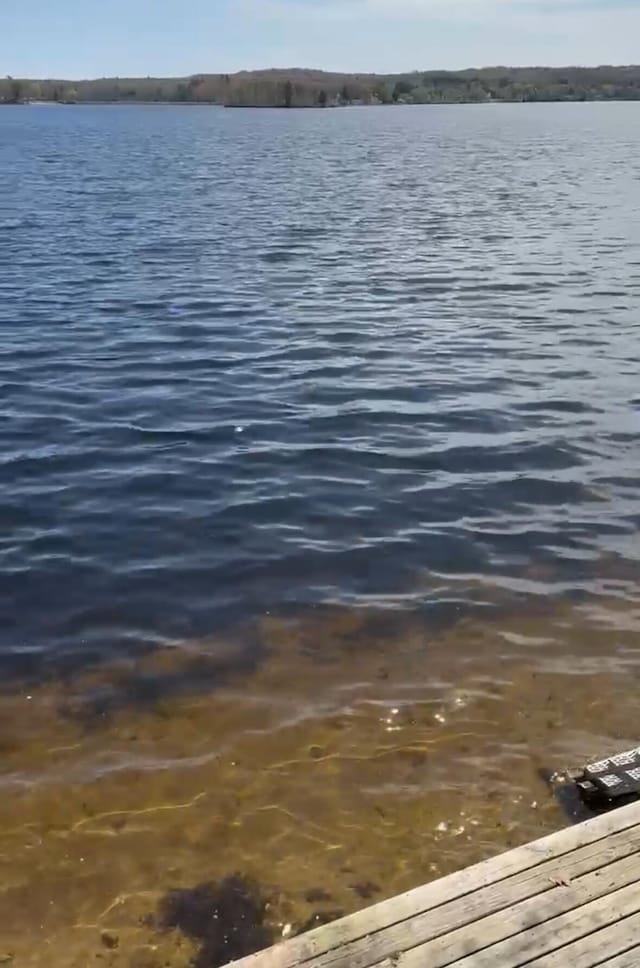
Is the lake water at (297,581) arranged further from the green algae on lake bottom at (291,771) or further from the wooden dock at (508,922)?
the wooden dock at (508,922)

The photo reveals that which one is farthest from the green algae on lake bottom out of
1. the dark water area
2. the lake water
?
the dark water area

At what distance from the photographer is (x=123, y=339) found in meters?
20.5

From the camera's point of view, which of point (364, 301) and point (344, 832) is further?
point (364, 301)

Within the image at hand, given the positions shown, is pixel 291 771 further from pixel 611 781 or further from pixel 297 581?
pixel 297 581

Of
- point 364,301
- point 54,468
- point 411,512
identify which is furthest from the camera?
point 364,301

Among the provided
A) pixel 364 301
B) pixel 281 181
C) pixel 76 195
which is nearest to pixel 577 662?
pixel 364 301

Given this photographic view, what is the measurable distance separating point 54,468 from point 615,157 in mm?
67975

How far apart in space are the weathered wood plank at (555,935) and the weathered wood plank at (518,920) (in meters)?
0.01

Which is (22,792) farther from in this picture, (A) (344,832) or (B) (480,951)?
(B) (480,951)

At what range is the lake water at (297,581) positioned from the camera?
754 centimetres

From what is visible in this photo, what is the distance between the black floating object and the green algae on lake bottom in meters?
0.29

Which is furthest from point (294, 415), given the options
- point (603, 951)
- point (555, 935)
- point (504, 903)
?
point (603, 951)

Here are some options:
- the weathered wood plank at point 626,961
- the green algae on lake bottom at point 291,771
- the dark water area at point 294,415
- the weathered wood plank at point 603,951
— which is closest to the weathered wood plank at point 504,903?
the weathered wood plank at point 603,951

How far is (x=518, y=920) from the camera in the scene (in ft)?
17.9
